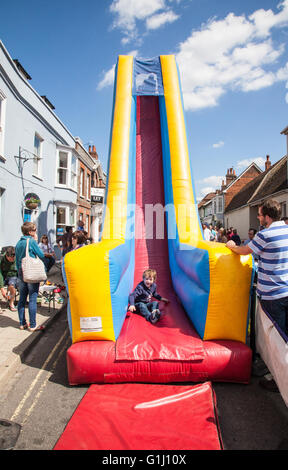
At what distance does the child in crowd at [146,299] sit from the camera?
3918 millimetres

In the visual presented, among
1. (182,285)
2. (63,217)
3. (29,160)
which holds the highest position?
(29,160)

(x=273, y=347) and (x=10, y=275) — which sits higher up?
(x=10, y=275)

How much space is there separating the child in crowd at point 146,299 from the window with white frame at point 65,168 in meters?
10.2

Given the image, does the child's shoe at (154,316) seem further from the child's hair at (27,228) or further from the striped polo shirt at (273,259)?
the child's hair at (27,228)

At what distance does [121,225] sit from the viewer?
478 centimetres

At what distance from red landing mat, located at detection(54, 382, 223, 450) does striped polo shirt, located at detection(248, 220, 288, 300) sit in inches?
43.5

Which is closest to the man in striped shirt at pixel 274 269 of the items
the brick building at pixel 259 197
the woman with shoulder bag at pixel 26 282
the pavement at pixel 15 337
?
the pavement at pixel 15 337

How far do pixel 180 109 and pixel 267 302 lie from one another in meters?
5.24

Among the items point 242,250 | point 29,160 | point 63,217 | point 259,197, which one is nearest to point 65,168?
point 63,217

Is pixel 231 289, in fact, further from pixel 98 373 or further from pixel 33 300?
pixel 33 300

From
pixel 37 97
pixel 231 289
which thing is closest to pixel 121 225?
pixel 231 289

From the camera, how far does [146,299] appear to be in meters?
4.28

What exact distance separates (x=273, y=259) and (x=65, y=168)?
11999 millimetres

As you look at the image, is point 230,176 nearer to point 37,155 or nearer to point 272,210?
point 37,155
